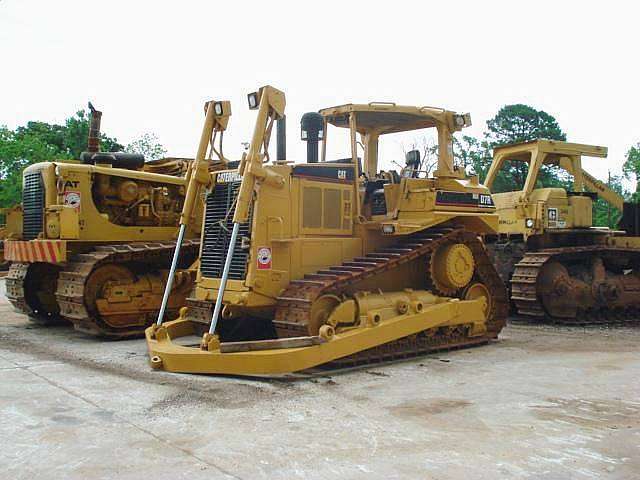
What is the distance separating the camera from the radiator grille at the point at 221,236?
802 centimetres

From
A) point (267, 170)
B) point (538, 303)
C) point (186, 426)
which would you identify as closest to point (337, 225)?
point (267, 170)

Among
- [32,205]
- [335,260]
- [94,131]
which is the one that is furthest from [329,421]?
[94,131]

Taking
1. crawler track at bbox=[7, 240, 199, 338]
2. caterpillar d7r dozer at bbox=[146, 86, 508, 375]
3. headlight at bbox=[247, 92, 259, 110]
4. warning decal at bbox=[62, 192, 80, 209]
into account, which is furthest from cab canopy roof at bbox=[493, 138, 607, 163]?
warning decal at bbox=[62, 192, 80, 209]

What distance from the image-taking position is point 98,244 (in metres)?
11.5

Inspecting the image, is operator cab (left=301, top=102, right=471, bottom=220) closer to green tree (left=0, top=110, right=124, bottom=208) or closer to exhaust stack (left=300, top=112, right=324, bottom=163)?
exhaust stack (left=300, top=112, right=324, bottom=163)

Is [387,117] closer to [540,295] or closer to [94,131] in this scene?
[540,295]

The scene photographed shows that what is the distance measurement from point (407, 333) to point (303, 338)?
1694 mm

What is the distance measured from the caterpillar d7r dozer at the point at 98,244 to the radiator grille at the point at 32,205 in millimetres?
16

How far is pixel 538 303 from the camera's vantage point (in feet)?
41.1

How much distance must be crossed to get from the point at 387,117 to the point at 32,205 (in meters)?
6.04

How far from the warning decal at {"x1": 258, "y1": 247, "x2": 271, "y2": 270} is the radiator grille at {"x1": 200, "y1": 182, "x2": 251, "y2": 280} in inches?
6.2

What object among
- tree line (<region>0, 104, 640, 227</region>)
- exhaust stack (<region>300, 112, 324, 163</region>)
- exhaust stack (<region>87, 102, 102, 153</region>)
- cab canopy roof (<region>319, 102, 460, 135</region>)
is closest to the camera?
exhaust stack (<region>300, 112, 324, 163</region>)

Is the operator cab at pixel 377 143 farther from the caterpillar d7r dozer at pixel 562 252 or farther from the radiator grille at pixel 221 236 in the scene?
the caterpillar d7r dozer at pixel 562 252

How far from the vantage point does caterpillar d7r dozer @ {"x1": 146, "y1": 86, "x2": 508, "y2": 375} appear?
7582 millimetres
